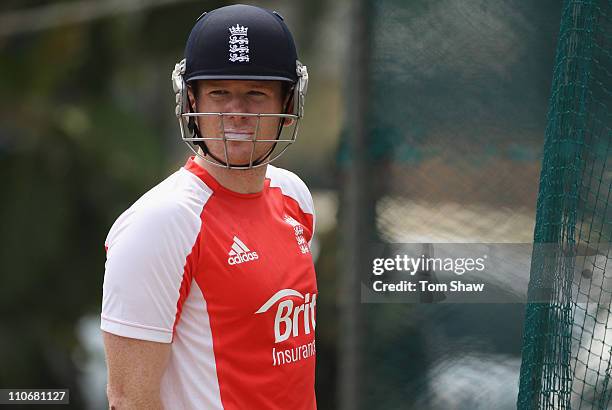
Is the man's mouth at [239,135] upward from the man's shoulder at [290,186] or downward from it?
upward

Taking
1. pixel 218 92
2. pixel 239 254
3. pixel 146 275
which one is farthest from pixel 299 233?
pixel 146 275

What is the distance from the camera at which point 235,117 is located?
2652mm

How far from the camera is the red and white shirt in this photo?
243 cm

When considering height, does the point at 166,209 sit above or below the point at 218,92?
below

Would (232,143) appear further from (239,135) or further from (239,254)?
(239,254)

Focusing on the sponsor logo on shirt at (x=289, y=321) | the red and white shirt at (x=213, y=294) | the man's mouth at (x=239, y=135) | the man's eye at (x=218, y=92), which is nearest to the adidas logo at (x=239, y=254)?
the red and white shirt at (x=213, y=294)

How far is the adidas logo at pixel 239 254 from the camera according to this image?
8.43 feet

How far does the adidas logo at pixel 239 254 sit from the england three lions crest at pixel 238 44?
17.2 inches

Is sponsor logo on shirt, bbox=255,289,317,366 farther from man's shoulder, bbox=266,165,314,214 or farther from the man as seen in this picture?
man's shoulder, bbox=266,165,314,214

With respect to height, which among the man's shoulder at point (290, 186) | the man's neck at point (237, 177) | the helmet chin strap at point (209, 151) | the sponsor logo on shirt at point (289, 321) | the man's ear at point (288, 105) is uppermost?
the man's ear at point (288, 105)

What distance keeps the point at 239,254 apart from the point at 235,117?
339 millimetres

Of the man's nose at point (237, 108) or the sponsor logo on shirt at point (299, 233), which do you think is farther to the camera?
the sponsor logo on shirt at point (299, 233)

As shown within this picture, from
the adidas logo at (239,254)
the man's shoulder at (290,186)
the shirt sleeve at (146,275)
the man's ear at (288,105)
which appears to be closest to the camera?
the shirt sleeve at (146,275)

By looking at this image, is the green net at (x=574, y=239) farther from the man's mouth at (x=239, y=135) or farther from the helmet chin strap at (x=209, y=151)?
the man's mouth at (x=239, y=135)
